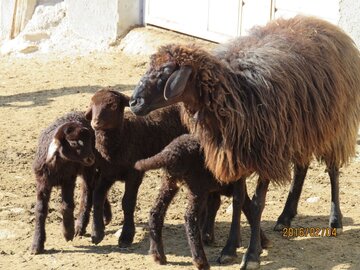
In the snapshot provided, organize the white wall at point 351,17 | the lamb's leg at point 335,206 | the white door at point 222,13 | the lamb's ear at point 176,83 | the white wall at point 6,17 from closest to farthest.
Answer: the lamb's ear at point 176,83 < the lamb's leg at point 335,206 < the white wall at point 351,17 < the white door at point 222,13 < the white wall at point 6,17

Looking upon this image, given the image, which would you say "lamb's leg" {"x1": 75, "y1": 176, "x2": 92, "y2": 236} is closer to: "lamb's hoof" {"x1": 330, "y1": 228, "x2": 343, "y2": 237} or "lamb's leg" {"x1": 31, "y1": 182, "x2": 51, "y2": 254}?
"lamb's leg" {"x1": 31, "y1": 182, "x2": 51, "y2": 254}

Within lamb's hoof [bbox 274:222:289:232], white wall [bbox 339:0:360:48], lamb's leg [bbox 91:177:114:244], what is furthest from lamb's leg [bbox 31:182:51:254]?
white wall [bbox 339:0:360:48]

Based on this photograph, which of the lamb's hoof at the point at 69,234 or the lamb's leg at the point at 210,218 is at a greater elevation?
the lamb's leg at the point at 210,218

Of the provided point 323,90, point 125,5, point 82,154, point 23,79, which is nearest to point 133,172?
point 82,154

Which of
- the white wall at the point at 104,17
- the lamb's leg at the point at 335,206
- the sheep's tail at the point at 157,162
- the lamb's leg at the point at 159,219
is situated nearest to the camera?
the sheep's tail at the point at 157,162

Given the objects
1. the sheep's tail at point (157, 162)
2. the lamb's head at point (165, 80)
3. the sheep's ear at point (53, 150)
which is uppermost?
the lamb's head at point (165, 80)

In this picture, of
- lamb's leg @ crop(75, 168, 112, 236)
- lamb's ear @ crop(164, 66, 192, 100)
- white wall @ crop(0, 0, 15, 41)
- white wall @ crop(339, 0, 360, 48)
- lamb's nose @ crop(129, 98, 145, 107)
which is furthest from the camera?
white wall @ crop(0, 0, 15, 41)

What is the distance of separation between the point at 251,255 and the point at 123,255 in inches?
41.4

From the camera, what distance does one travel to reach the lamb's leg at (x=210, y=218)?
23.1 feet

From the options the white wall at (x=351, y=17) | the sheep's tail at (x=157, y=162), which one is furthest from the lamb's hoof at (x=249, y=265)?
the white wall at (x=351, y=17)

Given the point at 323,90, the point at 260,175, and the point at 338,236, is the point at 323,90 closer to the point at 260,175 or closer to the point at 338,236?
the point at 260,175

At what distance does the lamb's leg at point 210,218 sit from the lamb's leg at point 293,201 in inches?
26.0

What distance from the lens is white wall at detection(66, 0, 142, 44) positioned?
1343 centimetres
